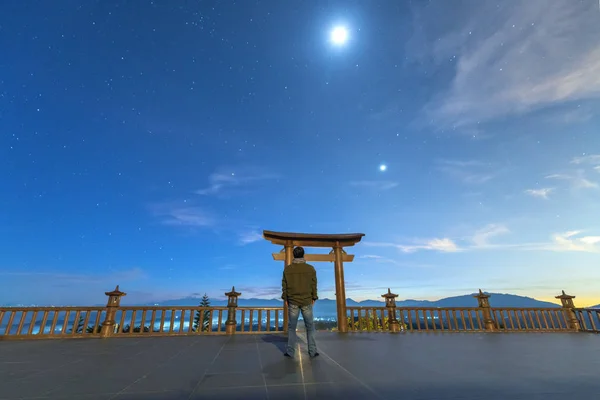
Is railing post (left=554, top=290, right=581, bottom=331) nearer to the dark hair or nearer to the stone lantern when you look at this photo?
the dark hair

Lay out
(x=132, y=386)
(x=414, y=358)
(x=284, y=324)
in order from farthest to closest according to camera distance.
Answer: (x=284, y=324)
(x=414, y=358)
(x=132, y=386)

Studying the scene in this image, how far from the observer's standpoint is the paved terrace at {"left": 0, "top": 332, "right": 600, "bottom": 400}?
2.34 metres

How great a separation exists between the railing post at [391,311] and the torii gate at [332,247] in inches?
62.5

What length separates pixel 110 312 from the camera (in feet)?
25.0

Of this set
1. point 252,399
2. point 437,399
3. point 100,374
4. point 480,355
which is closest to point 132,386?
point 100,374

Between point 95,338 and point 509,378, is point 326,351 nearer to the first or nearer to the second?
point 509,378

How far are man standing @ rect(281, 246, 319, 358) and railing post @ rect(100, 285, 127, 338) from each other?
6278 millimetres

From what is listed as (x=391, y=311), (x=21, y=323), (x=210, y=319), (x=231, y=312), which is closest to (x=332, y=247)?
(x=391, y=311)

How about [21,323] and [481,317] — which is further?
[481,317]

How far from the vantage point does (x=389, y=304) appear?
924 cm

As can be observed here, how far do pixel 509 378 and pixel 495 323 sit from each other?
29.0ft

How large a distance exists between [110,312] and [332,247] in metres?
7.32

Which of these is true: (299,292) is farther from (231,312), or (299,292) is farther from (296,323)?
(231,312)

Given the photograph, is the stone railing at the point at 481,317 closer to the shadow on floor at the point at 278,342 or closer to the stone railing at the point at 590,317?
the stone railing at the point at 590,317
